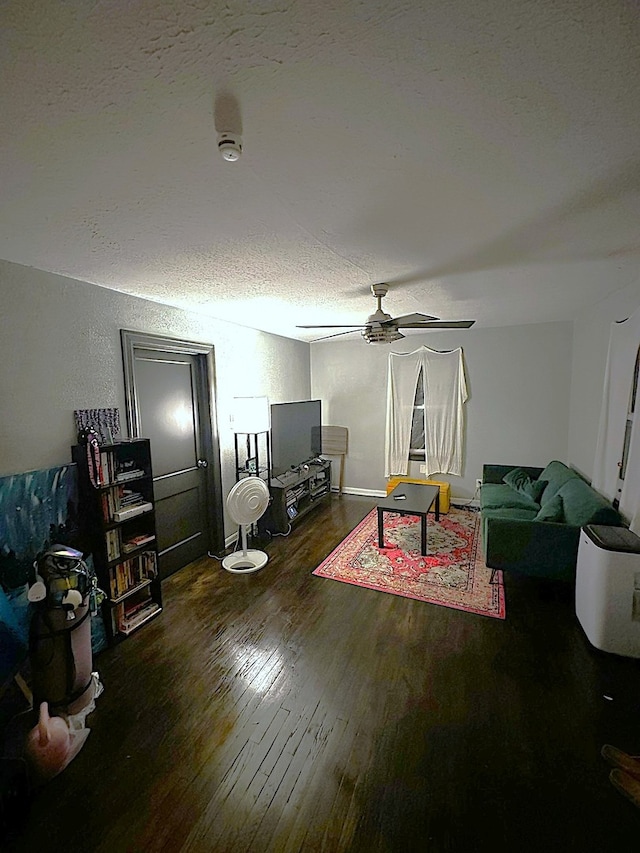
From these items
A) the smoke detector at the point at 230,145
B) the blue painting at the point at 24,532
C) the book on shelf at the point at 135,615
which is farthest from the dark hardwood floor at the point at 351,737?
the smoke detector at the point at 230,145

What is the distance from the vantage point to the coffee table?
359 centimetres

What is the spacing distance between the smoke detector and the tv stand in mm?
3491

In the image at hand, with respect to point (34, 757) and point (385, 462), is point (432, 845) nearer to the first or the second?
point (34, 757)

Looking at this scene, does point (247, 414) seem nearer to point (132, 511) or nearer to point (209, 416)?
point (209, 416)

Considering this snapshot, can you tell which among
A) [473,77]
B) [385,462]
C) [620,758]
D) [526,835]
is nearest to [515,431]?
[385,462]

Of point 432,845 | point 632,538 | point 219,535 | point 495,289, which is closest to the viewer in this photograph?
point 432,845

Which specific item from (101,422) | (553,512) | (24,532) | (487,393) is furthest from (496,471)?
(24,532)

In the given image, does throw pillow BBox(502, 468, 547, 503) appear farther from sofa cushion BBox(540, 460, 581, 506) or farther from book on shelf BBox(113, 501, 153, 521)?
book on shelf BBox(113, 501, 153, 521)

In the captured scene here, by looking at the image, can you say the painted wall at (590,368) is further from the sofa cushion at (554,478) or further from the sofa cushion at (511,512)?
the sofa cushion at (511,512)

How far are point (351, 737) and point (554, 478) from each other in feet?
10.7

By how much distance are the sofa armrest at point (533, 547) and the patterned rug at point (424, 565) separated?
32cm

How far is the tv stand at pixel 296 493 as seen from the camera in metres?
4.23

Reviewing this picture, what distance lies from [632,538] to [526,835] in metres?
1.75

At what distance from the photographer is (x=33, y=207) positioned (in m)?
1.46
